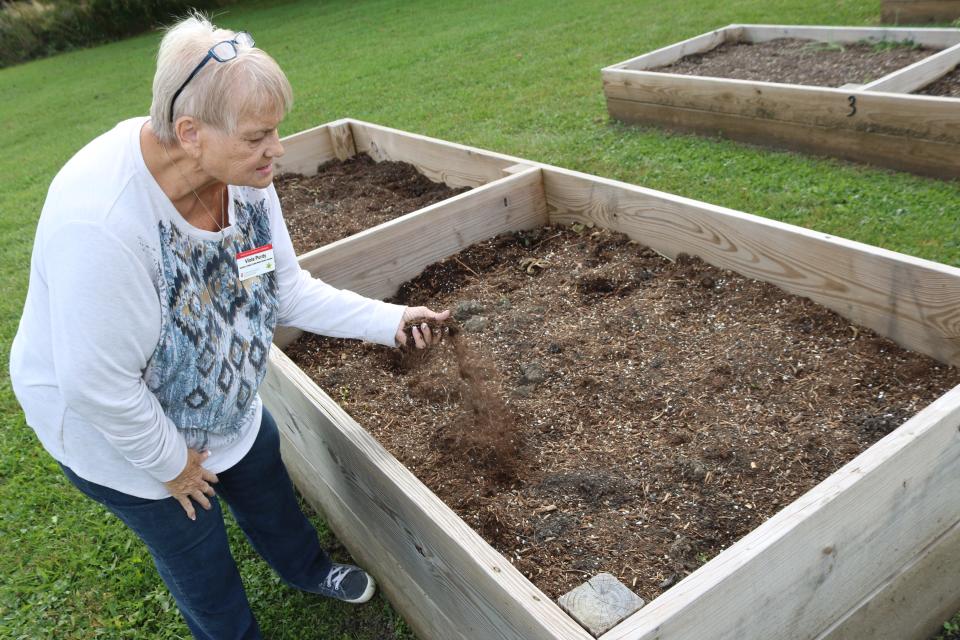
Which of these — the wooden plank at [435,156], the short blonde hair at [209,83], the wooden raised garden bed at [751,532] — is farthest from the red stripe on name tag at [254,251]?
the wooden plank at [435,156]

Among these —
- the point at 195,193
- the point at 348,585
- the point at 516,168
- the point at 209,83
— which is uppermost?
the point at 209,83

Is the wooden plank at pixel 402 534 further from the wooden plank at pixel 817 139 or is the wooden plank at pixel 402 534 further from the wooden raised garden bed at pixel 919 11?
the wooden raised garden bed at pixel 919 11

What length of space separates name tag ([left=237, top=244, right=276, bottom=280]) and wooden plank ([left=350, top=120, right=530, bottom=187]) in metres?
2.35

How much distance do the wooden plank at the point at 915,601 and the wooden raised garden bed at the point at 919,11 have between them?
6708 millimetres

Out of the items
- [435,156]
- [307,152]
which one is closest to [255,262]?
[435,156]

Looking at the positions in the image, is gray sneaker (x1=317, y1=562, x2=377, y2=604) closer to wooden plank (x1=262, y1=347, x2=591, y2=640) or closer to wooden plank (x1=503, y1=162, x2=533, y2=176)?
wooden plank (x1=262, y1=347, x2=591, y2=640)

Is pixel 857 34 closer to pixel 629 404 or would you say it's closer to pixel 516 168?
pixel 516 168

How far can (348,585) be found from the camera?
2.61m

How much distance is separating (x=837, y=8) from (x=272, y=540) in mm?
8315

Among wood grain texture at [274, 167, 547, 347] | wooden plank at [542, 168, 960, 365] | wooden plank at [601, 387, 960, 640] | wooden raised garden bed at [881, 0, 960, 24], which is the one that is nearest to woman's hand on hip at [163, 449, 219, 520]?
wooden plank at [601, 387, 960, 640]

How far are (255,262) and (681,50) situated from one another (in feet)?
19.2

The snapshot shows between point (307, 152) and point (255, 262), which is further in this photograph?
point (307, 152)

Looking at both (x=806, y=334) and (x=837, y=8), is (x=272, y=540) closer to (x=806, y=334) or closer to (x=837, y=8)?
(x=806, y=334)

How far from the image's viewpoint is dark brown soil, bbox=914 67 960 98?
501 centimetres
